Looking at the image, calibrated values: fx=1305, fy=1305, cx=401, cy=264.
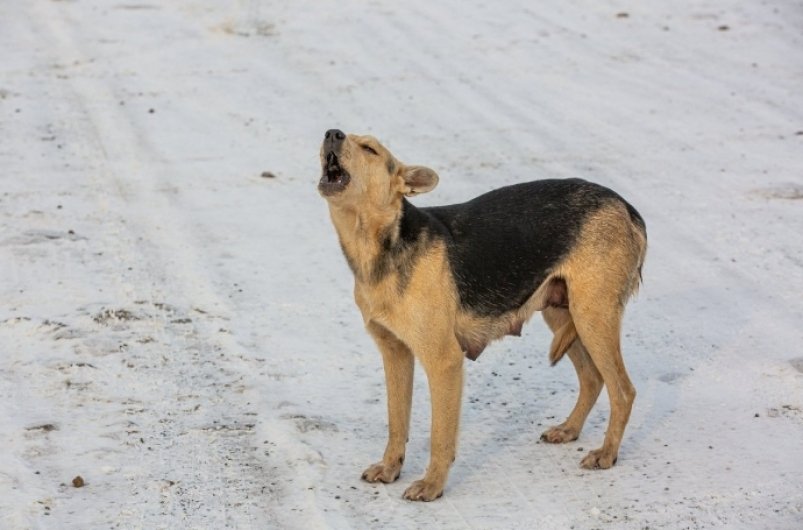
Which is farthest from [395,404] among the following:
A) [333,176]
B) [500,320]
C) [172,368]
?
[172,368]

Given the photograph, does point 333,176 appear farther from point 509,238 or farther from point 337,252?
point 337,252

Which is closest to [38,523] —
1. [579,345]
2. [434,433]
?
[434,433]

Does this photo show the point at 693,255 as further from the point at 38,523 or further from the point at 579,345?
the point at 38,523

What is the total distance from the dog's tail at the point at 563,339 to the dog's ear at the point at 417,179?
4.14 ft

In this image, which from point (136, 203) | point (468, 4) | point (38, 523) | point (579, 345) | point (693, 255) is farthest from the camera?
point (468, 4)

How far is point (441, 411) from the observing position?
279 inches

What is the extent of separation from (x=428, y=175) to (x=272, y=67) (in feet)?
27.5

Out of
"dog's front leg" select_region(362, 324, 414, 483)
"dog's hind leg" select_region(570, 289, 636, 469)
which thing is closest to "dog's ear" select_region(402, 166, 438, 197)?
"dog's front leg" select_region(362, 324, 414, 483)

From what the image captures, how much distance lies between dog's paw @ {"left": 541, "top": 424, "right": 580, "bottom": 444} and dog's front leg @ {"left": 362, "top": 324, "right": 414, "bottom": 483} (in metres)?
0.98

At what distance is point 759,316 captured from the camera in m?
9.60

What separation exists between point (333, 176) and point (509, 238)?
115 centimetres

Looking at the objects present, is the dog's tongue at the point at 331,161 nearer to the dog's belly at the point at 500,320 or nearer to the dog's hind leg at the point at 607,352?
the dog's belly at the point at 500,320

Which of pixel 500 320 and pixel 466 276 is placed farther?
pixel 500 320

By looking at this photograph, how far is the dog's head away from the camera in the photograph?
22.7ft
